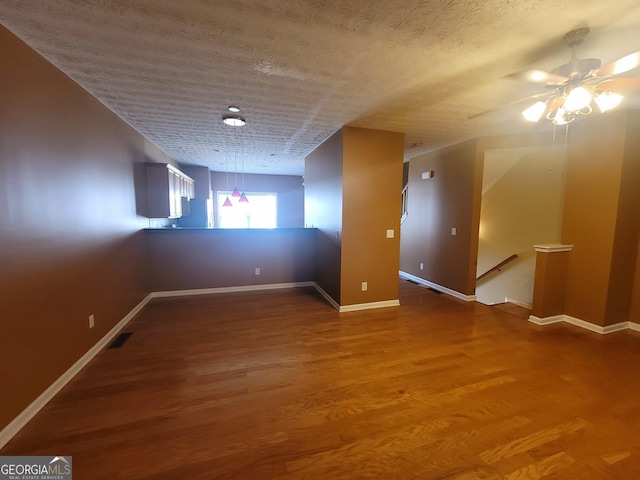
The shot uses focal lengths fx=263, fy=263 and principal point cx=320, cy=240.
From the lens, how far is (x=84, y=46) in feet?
6.03

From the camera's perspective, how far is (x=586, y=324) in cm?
326

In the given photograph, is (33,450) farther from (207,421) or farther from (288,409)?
(288,409)

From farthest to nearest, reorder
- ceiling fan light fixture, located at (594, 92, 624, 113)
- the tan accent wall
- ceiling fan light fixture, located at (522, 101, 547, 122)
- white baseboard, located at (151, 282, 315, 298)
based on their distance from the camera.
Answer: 1. white baseboard, located at (151, 282, 315, 298)
2. the tan accent wall
3. ceiling fan light fixture, located at (522, 101, 547, 122)
4. ceiling fan light fixture, located at (594, 92, 624, 113)

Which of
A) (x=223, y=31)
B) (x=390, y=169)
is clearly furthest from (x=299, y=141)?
(x=223, y=31)

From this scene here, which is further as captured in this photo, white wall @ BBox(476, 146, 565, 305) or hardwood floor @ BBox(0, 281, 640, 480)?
white wall @ BBox(476, 146, 565, 305)

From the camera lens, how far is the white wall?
4410 mm

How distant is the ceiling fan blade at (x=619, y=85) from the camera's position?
171cm

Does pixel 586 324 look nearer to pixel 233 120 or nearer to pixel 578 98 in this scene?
pixel 578 98

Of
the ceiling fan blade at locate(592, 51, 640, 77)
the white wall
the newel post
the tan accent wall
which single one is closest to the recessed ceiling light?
the ceiling fan blade at locate(592, 51, 640, 77)

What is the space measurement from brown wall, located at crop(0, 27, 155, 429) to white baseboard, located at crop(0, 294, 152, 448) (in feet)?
0.14

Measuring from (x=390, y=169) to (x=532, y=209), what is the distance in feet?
9.75

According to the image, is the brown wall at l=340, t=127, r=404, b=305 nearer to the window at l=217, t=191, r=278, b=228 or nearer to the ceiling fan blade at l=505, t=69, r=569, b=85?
the ceiling fan blade at l=505, t=69, r=569, b=85

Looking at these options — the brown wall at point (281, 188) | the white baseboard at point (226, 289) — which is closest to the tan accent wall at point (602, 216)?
the white baseboard at point (226, 289)

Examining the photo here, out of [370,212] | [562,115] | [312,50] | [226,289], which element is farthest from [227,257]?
[562,115]
